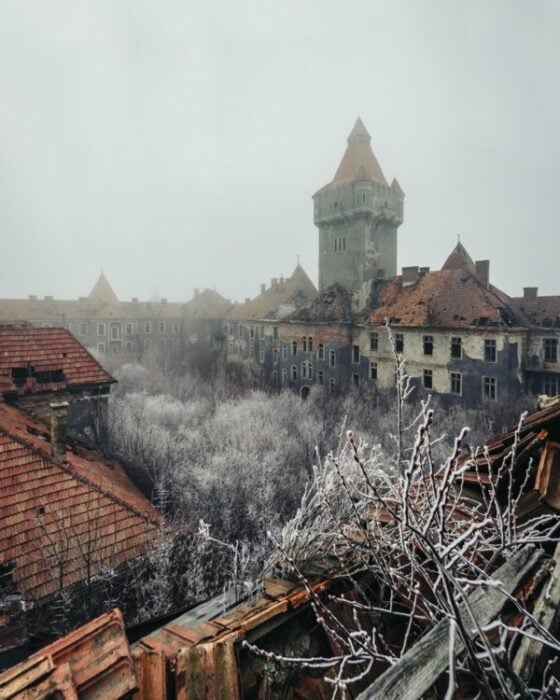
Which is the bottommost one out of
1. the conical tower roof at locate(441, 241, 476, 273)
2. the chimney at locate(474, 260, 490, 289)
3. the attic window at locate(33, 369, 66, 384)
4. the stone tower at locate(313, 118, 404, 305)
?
the attic window at locate(33, 369, 66, 384)

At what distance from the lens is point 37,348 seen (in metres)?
15.0

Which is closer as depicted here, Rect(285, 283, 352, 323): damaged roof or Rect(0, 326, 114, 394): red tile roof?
Rect(0, 326, 114, 394): red tile roof

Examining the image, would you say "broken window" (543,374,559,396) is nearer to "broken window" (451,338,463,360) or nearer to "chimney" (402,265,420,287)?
"broken window" (451,338,463,360)

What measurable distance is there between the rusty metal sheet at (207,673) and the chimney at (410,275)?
94.0 ft

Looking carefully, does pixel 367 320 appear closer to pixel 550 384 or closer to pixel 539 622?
pixel 550 384

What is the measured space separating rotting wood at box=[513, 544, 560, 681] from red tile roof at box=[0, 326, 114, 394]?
15229 mm

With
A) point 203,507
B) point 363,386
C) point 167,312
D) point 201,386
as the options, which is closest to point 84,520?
point 203,507

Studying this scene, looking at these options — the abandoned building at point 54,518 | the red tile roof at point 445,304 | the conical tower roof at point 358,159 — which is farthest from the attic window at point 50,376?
the conical tower roof at point 358,159

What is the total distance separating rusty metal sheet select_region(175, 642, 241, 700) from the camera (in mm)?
2347

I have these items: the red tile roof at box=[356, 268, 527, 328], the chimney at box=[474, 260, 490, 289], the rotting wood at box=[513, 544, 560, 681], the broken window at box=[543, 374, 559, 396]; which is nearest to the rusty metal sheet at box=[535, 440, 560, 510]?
the rotting wood at box=[513, 544, 560, 681]

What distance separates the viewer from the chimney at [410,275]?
28672 millimetres

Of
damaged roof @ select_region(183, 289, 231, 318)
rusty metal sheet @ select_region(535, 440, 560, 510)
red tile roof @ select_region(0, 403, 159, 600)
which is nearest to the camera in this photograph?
rusty metal sheet @ select_region(535, 440, 560, 510)

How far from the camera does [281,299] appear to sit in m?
39.9

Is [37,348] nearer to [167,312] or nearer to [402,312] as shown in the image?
[402,312]
